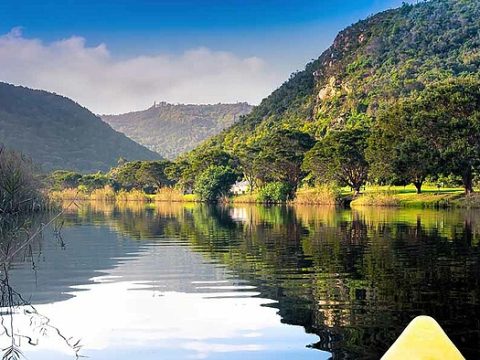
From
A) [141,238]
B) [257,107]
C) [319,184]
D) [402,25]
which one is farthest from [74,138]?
[141,238]

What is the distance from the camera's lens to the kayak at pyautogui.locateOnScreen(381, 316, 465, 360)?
301cm

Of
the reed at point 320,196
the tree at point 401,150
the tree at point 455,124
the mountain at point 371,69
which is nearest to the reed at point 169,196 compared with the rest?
the mountain at point 371,69

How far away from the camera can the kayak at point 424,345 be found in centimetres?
301

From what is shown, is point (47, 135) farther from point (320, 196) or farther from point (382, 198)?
point (382, 198)

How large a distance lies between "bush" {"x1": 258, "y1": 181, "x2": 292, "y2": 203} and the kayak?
75839mm

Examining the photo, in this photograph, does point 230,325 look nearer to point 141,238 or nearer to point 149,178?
point 141,238

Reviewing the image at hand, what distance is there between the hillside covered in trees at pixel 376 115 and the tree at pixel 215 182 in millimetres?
731

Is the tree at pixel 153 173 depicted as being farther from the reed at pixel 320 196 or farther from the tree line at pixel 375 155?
the reed at pixel 320 196

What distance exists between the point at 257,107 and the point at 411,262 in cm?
14578

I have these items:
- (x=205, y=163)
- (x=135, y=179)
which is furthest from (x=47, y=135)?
(x=205, y=163)

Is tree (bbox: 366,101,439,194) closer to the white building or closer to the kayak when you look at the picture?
the white building

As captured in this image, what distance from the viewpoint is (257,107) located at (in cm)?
16300

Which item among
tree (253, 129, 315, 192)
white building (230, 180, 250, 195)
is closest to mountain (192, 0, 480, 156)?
white building (230, 180, 250, 195)

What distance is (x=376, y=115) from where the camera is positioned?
9875cm
